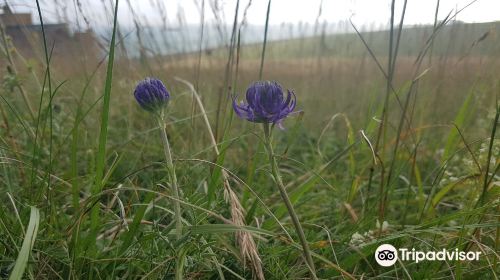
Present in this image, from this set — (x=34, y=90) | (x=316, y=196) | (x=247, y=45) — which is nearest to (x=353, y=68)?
(x=247, y=45)

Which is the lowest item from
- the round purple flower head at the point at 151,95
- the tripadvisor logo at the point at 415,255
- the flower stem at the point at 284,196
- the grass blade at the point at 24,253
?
the tripadvisor logo at the point at 415,255

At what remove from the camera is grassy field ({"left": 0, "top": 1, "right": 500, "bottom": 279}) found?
1.00 meters

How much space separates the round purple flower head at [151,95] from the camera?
0.88 meters

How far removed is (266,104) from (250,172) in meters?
0.51

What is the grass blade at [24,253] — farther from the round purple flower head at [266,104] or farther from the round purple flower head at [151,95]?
the round purple flower head at [266,104]

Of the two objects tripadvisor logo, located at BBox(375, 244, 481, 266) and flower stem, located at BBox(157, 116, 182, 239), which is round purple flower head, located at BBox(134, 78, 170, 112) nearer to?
flower stem, located at BBox(157, 116, 182, 239)

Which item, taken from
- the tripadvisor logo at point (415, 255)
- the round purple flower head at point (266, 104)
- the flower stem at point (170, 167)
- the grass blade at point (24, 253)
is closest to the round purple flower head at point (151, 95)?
the flower stem at point (170, 167)

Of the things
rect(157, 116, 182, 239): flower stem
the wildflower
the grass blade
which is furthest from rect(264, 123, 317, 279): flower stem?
the grass blade

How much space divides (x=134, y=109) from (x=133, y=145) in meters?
0.68

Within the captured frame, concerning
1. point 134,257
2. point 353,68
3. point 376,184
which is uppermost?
point 353,68

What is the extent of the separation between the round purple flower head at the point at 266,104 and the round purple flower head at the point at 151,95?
0.20 metres

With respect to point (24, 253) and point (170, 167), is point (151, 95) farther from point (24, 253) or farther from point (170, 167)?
point (24, 253)

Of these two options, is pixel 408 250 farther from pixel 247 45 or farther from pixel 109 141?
pixel 247 45

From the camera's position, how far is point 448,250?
1.14m
